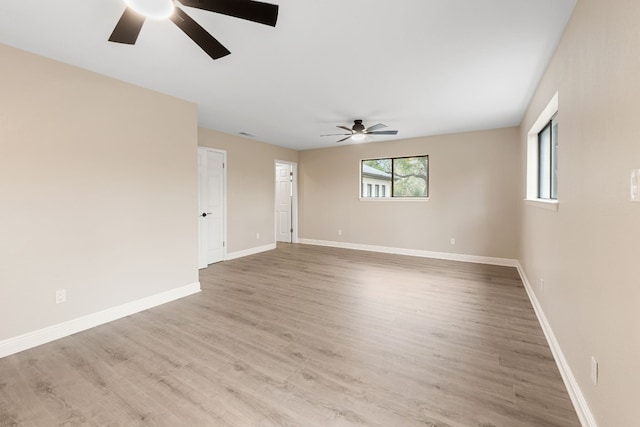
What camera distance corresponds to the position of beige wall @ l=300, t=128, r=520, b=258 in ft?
16.7

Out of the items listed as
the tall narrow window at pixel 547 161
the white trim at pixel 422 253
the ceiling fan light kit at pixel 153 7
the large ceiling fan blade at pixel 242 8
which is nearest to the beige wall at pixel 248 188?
the white trim at pixel 422 253

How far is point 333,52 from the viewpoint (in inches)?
95.6

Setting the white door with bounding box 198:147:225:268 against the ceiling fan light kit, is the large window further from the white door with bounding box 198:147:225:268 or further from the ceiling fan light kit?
the ceiling fan light kit

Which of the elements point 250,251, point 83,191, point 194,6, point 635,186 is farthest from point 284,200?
point 635,186

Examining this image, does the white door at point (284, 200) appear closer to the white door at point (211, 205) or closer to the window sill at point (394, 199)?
the window sill at point (394, 199)

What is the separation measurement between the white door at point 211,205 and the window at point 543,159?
4.95m

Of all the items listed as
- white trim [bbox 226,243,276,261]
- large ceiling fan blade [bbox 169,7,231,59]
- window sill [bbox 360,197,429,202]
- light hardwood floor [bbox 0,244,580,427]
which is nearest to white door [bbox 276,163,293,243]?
white trim [bbox 226,243,276,261]

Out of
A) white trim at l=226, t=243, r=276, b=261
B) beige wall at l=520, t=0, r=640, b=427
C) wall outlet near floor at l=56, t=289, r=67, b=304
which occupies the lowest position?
white trim at l=226, t=243, r=276, b=261

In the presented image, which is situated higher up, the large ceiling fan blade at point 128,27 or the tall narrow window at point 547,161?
the large ceiling fan blade at point 128,27

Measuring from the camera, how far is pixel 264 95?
347 cm

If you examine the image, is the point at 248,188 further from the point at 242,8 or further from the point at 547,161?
the point at 547,161

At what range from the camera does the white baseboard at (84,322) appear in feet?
7.65

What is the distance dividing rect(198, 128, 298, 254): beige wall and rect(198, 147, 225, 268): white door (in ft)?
0.52

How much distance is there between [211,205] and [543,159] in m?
5.25
